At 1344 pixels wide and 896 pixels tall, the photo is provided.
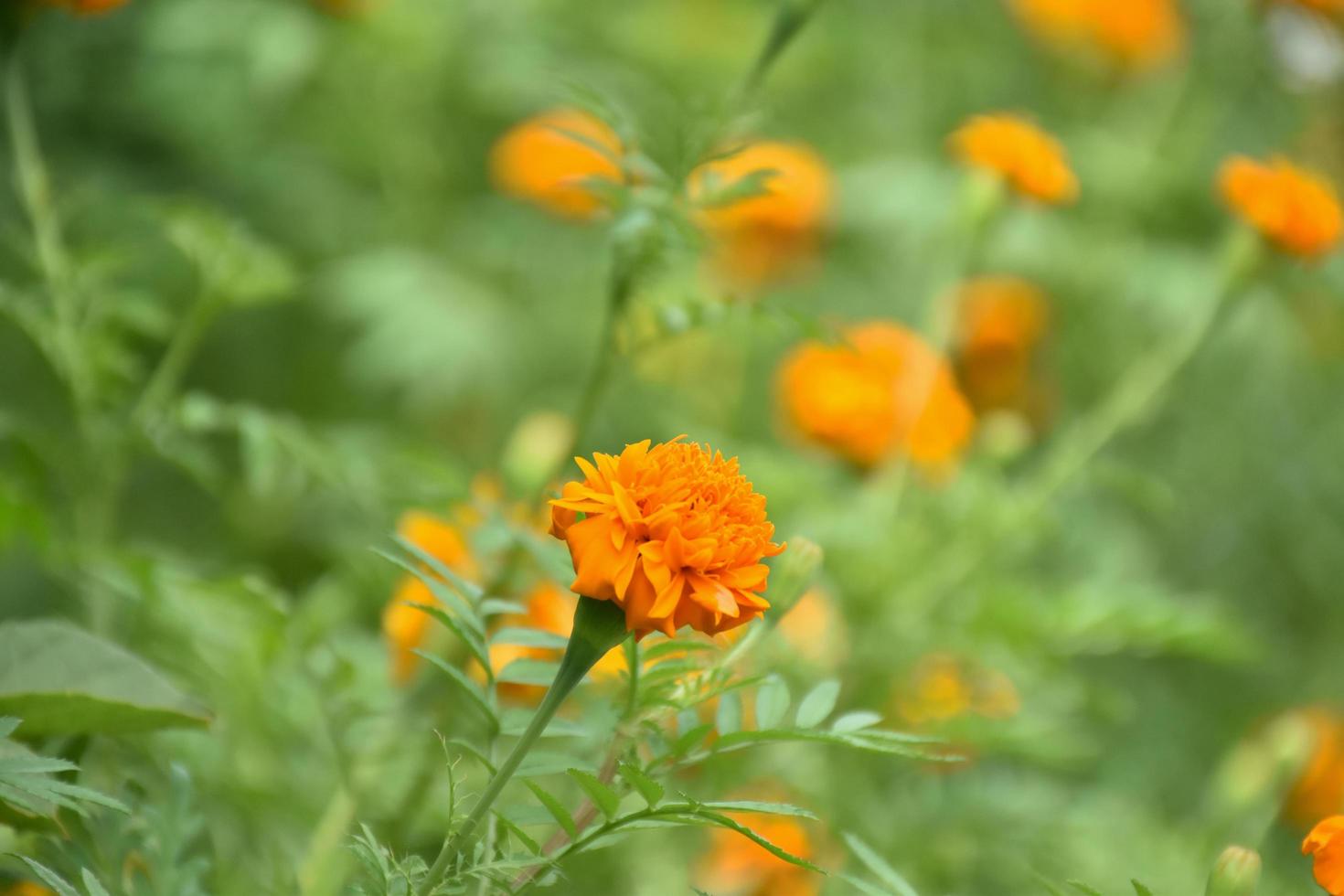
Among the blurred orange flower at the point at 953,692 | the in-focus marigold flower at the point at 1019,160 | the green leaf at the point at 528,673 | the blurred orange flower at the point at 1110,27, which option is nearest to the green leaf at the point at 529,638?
the green leaf at the point at 528,673

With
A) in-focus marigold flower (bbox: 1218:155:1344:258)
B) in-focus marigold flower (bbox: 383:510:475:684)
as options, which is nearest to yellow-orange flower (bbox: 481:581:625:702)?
in-focus marigold flower (bbox: 383:510:475:684)

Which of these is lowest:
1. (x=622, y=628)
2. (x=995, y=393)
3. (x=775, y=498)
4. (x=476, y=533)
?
(x=995, y=393)

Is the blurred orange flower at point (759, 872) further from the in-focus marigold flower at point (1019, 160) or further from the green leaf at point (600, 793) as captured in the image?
the in-focus marigold flower at point (1019, 160)

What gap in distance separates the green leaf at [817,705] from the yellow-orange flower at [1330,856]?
6.1 inches

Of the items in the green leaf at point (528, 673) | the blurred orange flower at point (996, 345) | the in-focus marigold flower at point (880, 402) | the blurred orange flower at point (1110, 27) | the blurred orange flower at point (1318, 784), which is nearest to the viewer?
the green leaf at point (528, 673)

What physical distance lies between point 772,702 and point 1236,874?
167 mm

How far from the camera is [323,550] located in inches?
41.9

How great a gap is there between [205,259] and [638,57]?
146 centimetres

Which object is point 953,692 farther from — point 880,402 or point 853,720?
point 853,720

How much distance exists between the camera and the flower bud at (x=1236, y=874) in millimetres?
478

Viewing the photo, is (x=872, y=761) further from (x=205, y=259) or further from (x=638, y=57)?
(x=638, y=57)

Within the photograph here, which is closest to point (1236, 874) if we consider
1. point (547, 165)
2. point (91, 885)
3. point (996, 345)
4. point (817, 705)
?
point (817, 705)

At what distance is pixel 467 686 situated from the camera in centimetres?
44

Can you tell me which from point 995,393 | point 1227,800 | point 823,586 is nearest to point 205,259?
point 823,586
